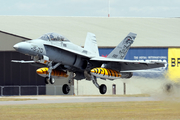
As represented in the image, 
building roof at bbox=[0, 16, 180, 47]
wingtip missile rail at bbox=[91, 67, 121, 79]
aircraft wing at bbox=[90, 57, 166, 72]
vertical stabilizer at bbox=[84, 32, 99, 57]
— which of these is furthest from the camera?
building roof at bbox=[0, 16, 180, 47]

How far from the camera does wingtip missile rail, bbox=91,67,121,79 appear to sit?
29.6 m

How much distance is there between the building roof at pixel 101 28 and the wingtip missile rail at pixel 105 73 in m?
19.4

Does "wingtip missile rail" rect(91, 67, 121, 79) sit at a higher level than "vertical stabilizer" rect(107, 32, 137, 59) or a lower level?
lower

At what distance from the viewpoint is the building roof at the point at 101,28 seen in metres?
53.1

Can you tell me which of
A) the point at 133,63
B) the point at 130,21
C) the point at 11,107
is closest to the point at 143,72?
the point at 133,63

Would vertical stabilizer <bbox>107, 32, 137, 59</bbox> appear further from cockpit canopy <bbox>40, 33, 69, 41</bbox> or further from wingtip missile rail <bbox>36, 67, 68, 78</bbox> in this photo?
cockpit canopy <bbox>40, 33, 69, 41</bbox>

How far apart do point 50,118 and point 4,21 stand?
31516 mm

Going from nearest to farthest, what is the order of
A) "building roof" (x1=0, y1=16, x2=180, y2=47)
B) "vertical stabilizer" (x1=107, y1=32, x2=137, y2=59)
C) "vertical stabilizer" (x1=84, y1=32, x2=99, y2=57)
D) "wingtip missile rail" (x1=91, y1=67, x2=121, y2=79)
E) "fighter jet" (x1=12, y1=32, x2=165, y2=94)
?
1. "fighter jet" (x1=12, y1=32, x2=165, y2=94)
2. "wingtip missile rail" (x1=91, y1=67, x2=121, y2=79)
3. "vertical stabilizer" (x1=107, y1=32, x2=137, y2=59)
4. "vertical stabilizer" (x1=84, y1=32, x2=99, y2=57)
5. "building roof" (x1=0, y1=16, x2=180, y2=47)

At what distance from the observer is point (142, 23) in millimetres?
66750

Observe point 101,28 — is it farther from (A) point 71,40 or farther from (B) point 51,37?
(B) point 51,37

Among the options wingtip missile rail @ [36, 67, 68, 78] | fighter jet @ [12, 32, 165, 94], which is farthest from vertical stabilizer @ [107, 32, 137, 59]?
wingtip missile rail @ [36, 67, 68, 78]

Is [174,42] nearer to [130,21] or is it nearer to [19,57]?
[130,21]

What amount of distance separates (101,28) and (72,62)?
30565 millimetres

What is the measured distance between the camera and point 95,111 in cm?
3209
